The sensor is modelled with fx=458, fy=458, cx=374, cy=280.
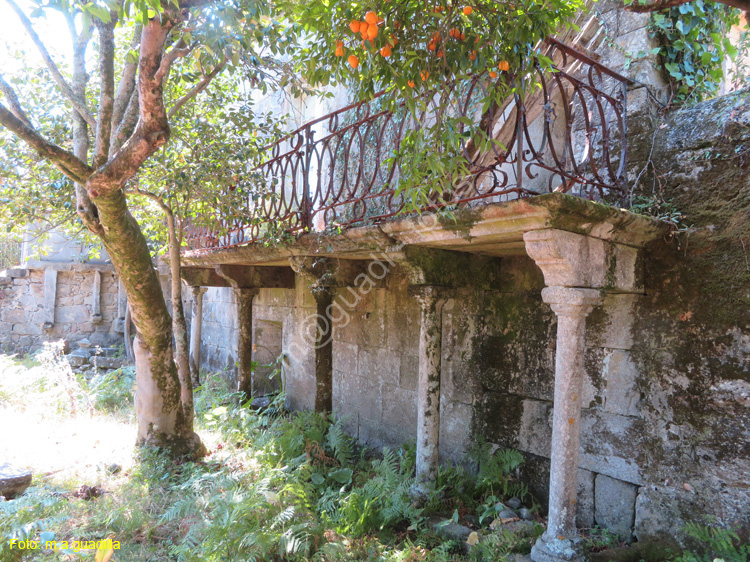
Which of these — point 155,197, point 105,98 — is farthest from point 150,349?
point 105,98

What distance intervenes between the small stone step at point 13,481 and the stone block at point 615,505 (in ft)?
15.3

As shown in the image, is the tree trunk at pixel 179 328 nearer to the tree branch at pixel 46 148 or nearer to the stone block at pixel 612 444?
the tree branch at pixel 46 148

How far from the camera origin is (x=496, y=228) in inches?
111

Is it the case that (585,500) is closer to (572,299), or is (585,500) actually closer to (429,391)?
(429,391)

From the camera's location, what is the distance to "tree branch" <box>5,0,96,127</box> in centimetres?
361

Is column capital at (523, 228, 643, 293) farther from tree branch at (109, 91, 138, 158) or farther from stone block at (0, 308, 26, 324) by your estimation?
stone block at (0, 308, 26, 324)

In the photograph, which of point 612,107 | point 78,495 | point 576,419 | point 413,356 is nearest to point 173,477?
point 78,495

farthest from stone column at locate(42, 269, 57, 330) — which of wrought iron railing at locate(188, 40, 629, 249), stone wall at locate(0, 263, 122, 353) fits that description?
wrought iron railing at locate(188, 40, 629, 249)

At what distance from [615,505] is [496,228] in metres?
2.20

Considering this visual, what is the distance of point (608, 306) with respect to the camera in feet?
10.9

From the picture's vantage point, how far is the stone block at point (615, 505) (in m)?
3.18

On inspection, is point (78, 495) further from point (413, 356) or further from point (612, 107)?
point (612, 107)

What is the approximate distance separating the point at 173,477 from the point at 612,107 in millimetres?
4950

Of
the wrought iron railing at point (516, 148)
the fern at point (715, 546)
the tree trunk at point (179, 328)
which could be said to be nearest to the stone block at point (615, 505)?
the fern at point (715, 546)
